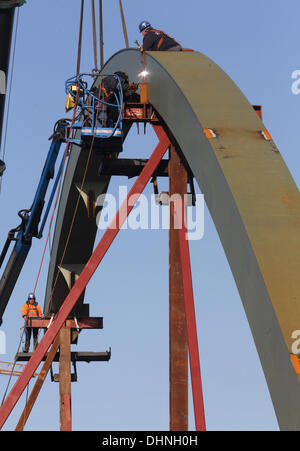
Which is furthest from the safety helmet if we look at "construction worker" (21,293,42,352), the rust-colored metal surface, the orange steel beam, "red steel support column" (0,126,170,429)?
"construction worker" (21,293,42,352)

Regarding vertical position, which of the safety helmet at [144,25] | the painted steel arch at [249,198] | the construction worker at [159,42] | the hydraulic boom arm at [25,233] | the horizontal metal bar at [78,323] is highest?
the hydraulic boom arm at [25,233]

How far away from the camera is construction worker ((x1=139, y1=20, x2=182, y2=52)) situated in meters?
16.5

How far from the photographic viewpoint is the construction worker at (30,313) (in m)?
26.7

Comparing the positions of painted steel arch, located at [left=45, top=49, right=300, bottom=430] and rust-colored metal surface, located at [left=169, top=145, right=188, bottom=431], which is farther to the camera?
rust-colored metal surface, located at [left=169, top=145, right=188, bottom=431]

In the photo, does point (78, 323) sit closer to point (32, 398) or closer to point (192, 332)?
point (32, 398)

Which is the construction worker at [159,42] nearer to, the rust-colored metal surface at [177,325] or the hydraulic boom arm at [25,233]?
the rust-colored metal surface at [177,325]

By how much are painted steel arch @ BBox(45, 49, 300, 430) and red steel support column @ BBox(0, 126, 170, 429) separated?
1.04m

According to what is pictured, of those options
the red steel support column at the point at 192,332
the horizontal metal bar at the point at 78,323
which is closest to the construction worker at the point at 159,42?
the red steel support column at the point at 192,332

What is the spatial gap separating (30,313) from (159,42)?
12.9 metres

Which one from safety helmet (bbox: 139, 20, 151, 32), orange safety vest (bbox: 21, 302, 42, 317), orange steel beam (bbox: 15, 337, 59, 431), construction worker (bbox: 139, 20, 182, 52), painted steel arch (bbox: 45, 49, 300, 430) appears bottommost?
painted steel arch (bbox: 45, 49, 300, 430)

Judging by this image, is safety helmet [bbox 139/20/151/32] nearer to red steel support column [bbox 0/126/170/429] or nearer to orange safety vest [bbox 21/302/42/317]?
red steel support column [bbox 0/126/170/429]

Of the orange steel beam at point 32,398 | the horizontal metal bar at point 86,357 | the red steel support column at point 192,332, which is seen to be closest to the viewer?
the red steel support column at point 192,332

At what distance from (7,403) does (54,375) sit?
9.75 m

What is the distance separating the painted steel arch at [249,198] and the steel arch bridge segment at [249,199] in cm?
1
